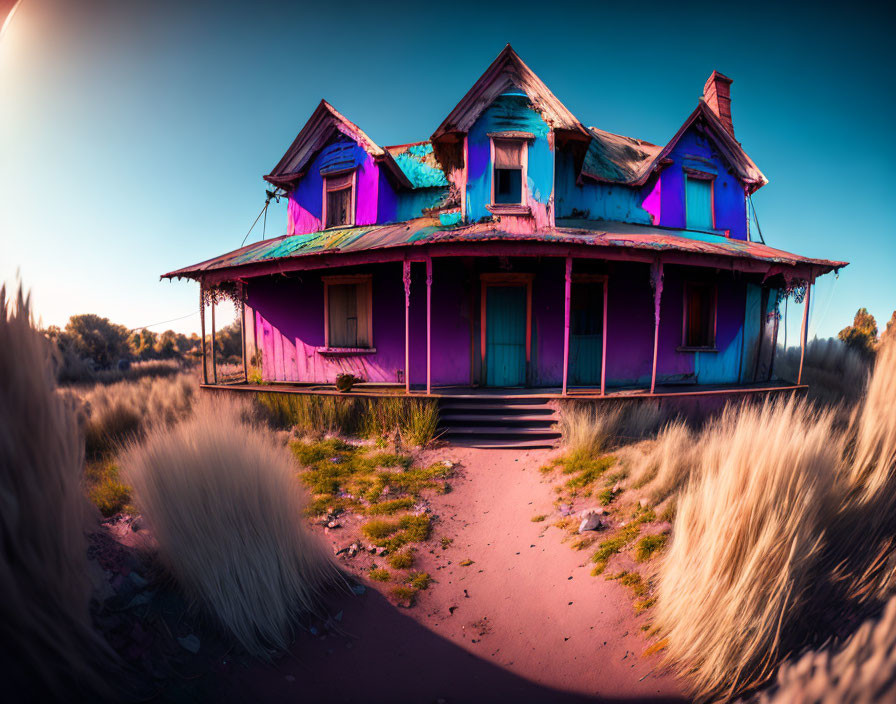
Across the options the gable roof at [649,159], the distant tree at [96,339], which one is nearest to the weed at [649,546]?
the gable roof at [649,159]

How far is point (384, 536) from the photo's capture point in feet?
12.5

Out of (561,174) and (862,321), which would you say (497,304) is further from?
(862,321)

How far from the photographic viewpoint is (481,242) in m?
7.23

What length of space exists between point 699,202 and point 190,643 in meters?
13.7

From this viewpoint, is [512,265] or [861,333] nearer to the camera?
[512,265]

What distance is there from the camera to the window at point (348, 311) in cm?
979

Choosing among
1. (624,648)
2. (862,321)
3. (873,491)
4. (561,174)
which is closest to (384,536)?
(624,648)

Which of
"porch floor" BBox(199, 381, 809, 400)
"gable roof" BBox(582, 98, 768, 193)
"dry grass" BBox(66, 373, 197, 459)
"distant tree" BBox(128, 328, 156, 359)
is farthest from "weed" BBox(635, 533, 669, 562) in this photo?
"distant tree" BBox(128, 328, 156, 359)

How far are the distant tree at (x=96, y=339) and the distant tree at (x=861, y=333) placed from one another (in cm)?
3018

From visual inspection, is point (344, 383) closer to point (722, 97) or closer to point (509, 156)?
point (509, 156)

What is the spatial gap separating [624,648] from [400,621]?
1.56 metres

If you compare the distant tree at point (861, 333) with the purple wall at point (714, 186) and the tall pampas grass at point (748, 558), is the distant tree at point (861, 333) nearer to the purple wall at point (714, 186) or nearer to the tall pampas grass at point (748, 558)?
the purple wall at point (714, 186)

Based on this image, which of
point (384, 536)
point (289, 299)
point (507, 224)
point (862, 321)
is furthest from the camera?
point (862, 321)

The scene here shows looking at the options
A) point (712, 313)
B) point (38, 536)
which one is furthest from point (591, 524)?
point (712, 313)
